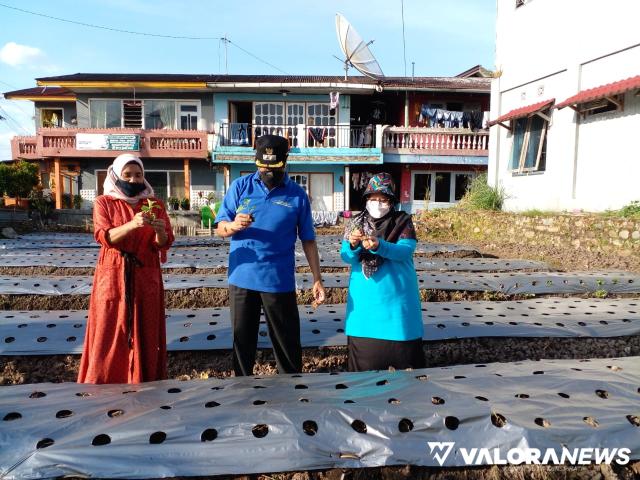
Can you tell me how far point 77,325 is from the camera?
4.02 m

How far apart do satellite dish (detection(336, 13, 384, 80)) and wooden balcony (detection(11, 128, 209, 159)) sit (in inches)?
253

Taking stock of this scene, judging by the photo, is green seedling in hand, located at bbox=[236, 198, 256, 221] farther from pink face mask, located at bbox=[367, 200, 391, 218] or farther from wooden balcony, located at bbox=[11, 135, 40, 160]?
wooden balcony, located at bbox=[11, 135, 40, 160]

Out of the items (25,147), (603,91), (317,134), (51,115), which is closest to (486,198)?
(603,91)

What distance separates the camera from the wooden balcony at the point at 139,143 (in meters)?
17.1

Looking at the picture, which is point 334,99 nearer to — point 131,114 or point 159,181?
point 159,181

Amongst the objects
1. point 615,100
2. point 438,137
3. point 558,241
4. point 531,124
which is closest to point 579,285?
point 558,241

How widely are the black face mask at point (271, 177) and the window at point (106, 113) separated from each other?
1763cm

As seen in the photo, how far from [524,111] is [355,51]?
915cm

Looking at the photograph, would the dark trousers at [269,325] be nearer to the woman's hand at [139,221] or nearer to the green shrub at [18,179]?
the woman's hand at [139,221]

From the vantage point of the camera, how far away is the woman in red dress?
2.49 m

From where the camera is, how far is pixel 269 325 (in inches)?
108

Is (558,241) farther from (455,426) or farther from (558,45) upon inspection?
(455,426)

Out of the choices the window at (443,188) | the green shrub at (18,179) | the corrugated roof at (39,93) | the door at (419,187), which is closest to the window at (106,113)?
the corrugated roof at (39,93)

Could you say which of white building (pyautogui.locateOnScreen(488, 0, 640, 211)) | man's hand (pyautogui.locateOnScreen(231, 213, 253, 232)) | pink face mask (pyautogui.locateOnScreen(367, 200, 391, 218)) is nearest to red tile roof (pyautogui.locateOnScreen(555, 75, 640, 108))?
white building (pyautogui.locateOnScreen(488, 0, 640, 211))
